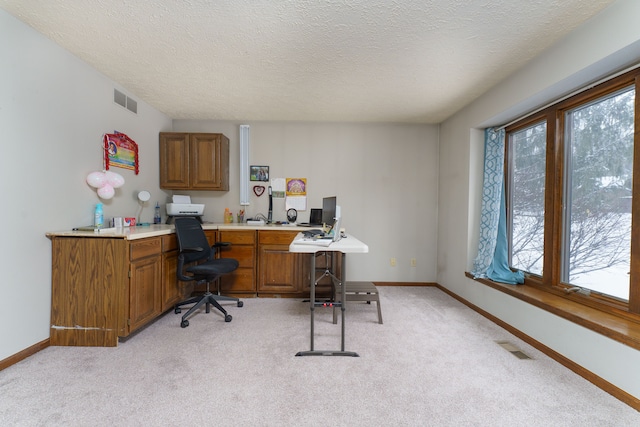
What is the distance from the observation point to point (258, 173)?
3977 millimetres

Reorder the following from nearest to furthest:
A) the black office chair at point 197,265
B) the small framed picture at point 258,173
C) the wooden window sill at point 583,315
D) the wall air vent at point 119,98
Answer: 1. the wooden window sill at point 583,315
2. the black office chair at point 197,265
3. the wall air vent at point 119,98
4. the small framed picture at point 258,173

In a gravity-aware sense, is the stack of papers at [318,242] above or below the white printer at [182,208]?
below

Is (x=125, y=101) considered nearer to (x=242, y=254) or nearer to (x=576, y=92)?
(x=242, y=254)

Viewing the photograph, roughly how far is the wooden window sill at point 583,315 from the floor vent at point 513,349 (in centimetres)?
40

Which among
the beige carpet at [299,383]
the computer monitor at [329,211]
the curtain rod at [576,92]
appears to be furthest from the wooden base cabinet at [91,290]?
the curtain rod at [576,92]

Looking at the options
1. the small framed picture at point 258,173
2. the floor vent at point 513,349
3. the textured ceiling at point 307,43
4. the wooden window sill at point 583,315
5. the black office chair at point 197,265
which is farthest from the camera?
the small framed picture at point 258,173

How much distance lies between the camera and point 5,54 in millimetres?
1855

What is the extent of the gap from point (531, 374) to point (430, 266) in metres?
2.26

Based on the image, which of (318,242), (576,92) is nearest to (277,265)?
(318,242)

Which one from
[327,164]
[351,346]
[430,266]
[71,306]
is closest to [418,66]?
[327,164]

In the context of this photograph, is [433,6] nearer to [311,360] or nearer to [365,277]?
[311,360]

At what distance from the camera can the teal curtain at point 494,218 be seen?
287 cm

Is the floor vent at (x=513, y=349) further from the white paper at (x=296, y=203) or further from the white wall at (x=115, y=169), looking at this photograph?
the white paper at (x=296, y=203)

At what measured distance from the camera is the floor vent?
2.08m
